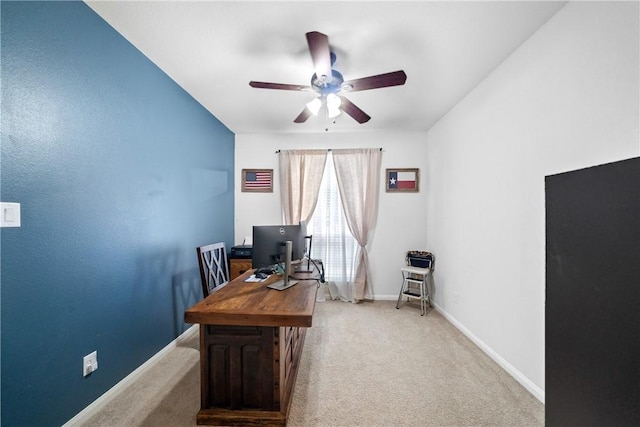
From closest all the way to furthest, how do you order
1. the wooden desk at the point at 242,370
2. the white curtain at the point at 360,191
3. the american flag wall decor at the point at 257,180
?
1. the wooden desk at the point at 242,370
2. the white curtain at the point at 360,191
3. the american flag wall decor at the point at 257,180

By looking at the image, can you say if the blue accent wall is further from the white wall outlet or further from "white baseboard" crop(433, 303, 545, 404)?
"white baseboard" crop(433, 303, 545, 404)

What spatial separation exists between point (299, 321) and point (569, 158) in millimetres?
1994

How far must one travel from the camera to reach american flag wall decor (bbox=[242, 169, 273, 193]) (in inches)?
159

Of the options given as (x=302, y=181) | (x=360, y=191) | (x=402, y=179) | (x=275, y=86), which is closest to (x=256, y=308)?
(x=275, y=86)

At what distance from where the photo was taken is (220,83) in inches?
99.3

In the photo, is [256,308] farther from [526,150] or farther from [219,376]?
[526,150]

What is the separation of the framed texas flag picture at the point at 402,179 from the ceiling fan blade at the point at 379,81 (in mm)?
2123

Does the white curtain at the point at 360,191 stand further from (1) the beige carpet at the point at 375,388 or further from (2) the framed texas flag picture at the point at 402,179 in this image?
(1) the beige carpet at the point at 375,388

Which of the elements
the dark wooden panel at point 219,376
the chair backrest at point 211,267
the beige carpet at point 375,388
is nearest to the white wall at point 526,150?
the beige carpet at point 375,388

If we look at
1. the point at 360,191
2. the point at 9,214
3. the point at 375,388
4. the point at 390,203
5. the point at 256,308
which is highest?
the point at 360,191

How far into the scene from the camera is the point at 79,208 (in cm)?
157

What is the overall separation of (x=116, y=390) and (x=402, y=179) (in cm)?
405

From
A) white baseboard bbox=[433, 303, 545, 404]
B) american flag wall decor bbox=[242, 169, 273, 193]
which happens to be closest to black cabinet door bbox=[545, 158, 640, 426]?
white baseboard bbox=[433, 303, 545, 404]

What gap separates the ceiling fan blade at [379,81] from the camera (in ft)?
5.85
